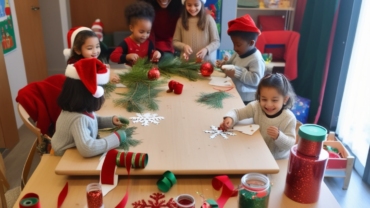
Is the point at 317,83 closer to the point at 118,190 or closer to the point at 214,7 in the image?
the point at 214,7

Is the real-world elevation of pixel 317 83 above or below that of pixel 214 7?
below

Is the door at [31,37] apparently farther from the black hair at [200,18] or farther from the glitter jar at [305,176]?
the glitter jar at [305,176]

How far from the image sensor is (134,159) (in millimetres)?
1230

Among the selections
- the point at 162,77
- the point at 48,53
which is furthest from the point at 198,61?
the point at 48,53

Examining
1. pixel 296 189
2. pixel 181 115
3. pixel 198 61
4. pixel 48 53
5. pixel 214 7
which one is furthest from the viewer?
pixel 48 53

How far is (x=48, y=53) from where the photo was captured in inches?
176

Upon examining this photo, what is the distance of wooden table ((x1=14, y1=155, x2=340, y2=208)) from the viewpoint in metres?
1.18

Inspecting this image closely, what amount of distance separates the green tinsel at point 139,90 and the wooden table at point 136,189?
1.70 ft

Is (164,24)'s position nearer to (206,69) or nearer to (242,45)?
(206,69)

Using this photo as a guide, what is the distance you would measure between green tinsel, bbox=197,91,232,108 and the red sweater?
974 millimetres

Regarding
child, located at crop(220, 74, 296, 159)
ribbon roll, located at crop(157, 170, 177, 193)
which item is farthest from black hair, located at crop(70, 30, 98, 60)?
ribbon roll, located at crop(157, 170, 177, 193)

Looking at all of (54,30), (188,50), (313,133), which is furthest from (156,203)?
(54,30)

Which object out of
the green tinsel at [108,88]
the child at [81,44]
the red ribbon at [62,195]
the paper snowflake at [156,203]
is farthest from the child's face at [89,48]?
the paper snowflake at [156,203]

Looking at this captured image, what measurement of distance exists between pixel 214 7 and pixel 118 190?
228 cm
